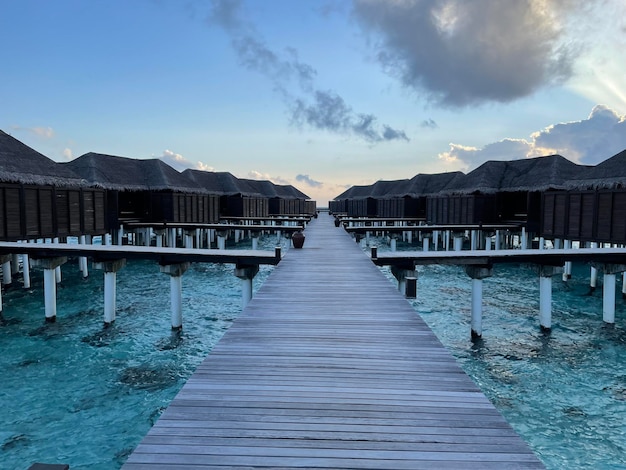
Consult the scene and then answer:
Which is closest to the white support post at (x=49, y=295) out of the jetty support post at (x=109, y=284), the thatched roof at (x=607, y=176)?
the jetty support post at (x=109, y=284)

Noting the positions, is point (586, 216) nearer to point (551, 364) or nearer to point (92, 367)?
point (551, 364)

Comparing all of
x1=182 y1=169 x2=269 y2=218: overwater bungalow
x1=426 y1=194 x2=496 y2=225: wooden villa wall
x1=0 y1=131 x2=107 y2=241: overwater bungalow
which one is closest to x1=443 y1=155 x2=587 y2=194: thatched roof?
x1=426 y1=194 x2=496 y2=225: wooden villa wall

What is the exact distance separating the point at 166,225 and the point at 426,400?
2841 centimetres

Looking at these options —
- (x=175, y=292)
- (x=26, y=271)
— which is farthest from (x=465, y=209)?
(x=26, y=271)

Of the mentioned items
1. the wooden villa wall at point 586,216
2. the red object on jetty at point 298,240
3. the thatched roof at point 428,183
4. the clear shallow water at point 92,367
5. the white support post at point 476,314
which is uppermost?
the thatched roof at point 428,183

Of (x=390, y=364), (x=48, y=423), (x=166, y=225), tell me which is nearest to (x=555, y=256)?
(x=390, y=364)

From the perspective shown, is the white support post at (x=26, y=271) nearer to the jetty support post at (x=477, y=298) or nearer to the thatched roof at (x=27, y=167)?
the thatched roof at (x=27, y=167)

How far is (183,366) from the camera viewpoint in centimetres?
1178

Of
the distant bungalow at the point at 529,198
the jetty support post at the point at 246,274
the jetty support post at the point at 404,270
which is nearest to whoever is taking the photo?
the jetty support post at the point at 404,270

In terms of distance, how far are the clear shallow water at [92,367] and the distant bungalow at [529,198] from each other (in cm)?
1813

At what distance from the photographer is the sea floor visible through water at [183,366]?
27.0ft

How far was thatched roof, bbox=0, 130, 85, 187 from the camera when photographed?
19.6 meters

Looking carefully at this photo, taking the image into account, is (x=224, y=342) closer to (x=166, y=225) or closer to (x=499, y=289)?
(x=499, y=289)

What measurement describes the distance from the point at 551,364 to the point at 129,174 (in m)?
32.5
